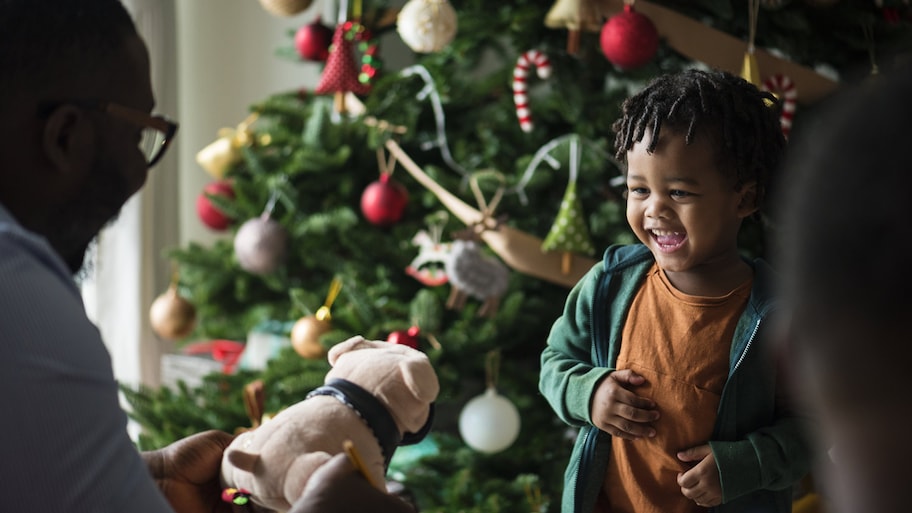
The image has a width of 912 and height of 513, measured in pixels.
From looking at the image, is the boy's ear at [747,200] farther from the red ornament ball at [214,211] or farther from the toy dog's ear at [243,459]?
the red ornament ball at [214,211]

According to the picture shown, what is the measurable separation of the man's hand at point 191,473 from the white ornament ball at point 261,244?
123 cm

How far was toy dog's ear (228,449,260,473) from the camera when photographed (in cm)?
110

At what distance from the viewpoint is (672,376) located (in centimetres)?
118

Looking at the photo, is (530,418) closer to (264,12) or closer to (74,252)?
(74,252)

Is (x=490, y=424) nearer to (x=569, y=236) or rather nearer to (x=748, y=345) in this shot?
(x=569, y=236)

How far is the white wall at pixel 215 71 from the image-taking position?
3.57 meters

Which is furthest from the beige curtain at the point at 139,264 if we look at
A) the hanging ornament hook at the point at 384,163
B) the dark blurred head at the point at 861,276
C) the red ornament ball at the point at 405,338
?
the dark blurred head at the point at 861,276

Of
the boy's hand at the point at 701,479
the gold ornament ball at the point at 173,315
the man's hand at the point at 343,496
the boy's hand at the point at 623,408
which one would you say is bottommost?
the gold ornament ball at the point at 173,315

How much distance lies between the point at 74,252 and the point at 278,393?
1206 mm

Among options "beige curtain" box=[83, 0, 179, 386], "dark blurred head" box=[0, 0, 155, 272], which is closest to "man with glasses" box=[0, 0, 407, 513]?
"dark blurred head" box=[0, 0, 155, 272]

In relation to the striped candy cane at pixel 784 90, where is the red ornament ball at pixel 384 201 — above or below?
below

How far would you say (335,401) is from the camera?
1.16 m

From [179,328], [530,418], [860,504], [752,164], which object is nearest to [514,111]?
[530,418]

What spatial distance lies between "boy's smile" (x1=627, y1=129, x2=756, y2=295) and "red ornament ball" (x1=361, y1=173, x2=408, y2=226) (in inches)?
47.4
